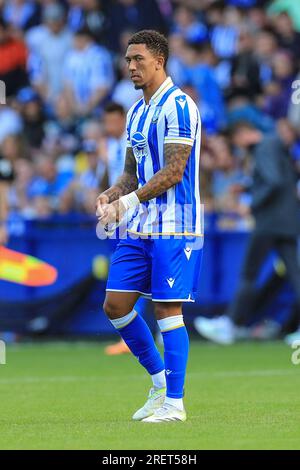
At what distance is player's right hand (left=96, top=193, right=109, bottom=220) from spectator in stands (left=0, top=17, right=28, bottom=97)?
12344 mm

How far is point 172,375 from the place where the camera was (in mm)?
8125

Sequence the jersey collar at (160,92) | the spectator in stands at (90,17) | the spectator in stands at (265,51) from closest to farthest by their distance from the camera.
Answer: the jersey collar at (160,92) < the spectator in stands at (265,51) < the spectator in stands at (90,17)

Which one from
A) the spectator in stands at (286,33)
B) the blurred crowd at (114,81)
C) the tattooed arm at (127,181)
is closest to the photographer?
the tattooed arm at (127,181)

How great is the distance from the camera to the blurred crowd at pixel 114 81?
16859 mm

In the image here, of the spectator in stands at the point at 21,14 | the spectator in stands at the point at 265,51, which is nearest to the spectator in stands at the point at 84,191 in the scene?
the spectator in stands at the point at 265,51

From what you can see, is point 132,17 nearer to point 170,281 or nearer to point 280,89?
point 280,89

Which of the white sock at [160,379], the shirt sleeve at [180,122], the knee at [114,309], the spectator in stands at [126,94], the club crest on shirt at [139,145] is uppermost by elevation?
the spectator in stands at [126,94]

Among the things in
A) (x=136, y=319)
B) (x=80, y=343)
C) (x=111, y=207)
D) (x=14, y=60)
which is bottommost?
(x=80, y=343)

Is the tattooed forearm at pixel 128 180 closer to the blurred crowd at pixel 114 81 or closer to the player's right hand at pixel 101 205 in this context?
the player's right hand at pixel 101 205

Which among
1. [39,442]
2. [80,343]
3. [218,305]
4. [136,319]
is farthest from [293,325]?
[39,442]

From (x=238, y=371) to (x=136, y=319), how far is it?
361 cm

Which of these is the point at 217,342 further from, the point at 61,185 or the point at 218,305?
the point at 61,185

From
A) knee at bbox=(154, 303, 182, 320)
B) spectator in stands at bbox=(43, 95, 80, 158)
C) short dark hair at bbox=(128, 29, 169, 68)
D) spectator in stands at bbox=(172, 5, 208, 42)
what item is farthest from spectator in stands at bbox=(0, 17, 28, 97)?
knee at bbox=(154, 303, 182, 320)

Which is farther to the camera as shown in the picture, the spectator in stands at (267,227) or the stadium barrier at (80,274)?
the stadium barrier at (80,274)
